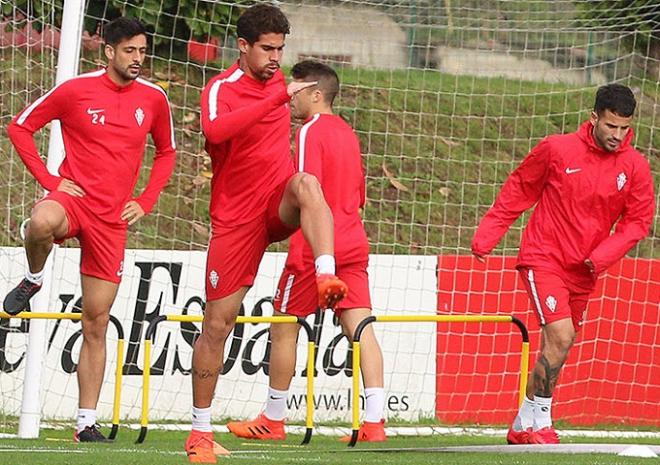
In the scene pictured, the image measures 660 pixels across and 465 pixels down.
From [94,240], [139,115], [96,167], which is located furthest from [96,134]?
[94,240]

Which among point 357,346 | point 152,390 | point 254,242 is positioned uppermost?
point 254,242

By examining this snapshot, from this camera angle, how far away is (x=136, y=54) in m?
8.94

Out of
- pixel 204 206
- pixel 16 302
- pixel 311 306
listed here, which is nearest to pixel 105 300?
pixel 16 302

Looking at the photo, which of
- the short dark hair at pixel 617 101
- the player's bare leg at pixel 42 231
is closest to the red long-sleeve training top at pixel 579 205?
the short dark hair at pixel 617 101

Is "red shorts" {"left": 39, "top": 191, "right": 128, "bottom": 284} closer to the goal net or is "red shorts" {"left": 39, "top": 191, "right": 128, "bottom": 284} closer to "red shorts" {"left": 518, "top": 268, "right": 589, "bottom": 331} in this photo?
the goal net

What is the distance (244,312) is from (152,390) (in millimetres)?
911

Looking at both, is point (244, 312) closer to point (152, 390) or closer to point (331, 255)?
point (152, 390)

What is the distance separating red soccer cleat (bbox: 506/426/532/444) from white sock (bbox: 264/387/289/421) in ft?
4.71

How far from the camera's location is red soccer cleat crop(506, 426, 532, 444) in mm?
8898

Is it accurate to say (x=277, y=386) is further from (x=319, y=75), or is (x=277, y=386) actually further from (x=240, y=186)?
(x=240, y=186)

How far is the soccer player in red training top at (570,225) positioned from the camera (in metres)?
8.95

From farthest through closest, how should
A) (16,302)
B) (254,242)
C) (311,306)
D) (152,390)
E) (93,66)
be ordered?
1. (93,66)
2. (152,390)
3. (311,306)
4. (16,302)
5. (254,242)

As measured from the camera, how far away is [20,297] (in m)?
8.57

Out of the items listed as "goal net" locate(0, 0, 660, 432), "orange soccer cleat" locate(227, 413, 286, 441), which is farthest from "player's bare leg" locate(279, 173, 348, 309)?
"goal net" locate(0, 0, 660, 432)
